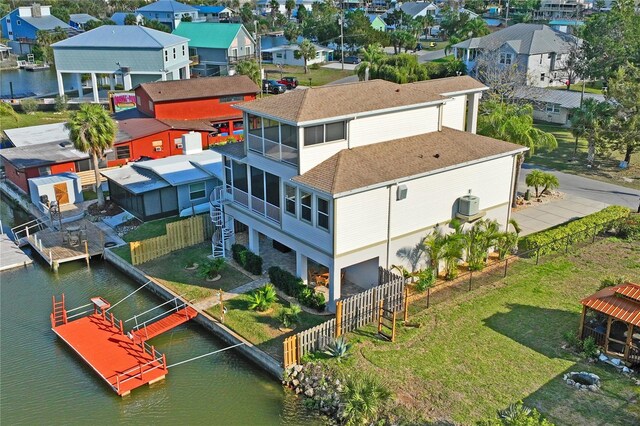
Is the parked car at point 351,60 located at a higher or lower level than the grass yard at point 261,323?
higher

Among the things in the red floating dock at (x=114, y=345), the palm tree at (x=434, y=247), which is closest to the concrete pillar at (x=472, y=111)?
the palm tree at (x=434, y=247)

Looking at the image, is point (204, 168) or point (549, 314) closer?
point (549, 314)

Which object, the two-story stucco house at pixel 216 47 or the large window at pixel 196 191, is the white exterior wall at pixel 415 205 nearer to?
the large window at pixel 196 191

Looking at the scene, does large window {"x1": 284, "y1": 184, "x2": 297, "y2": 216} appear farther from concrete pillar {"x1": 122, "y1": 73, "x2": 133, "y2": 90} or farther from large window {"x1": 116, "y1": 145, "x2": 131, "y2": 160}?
concrete pillar {"x1": 122, "y1": 73, "x2": 133, "y2": 90}

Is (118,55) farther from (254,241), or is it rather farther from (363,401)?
(363,401)

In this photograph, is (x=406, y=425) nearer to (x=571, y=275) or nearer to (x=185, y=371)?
(x=185, y=371)

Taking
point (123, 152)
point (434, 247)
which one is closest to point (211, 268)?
point (434, 247)

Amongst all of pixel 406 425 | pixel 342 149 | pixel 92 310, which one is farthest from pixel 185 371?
pixel 342 149
